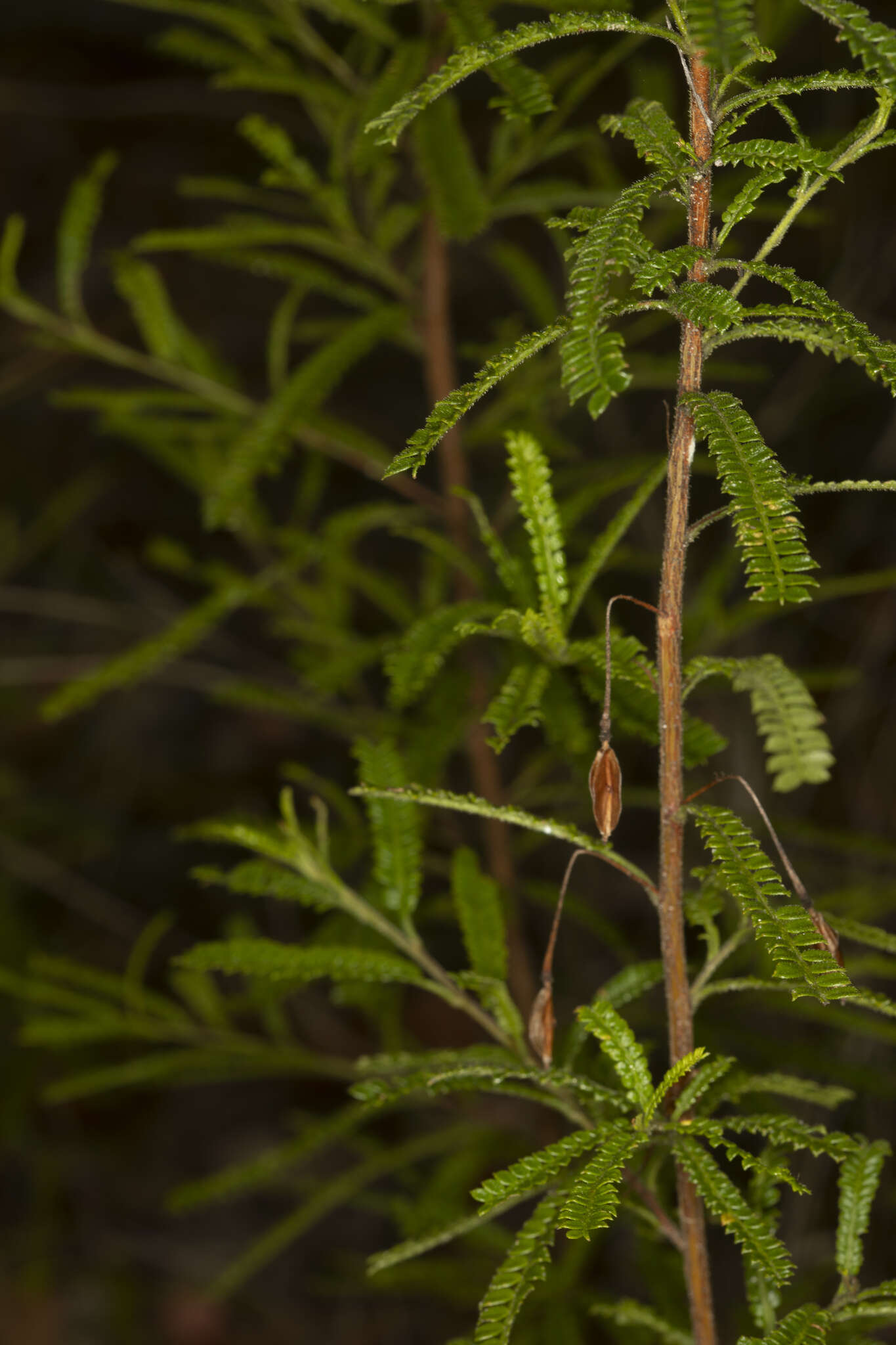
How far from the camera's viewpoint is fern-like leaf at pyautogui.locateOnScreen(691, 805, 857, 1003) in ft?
1.85

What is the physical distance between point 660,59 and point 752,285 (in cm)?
59

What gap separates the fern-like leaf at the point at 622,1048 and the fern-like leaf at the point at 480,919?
0.17 m

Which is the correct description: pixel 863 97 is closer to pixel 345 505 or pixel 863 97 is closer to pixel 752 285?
pixel 752 285

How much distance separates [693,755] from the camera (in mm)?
839

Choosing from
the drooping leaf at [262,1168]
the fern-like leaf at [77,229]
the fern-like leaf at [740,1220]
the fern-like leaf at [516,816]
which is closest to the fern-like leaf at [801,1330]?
the fern-like leaf at [740,1220]

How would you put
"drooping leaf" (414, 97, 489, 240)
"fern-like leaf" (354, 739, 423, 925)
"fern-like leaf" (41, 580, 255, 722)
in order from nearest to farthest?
"fern-like leaf" (354, 739, 423, 925) → "drooping leaf" (414, 97, 489, 240) → "fern-like leaf" (41, 580, 255, 722)

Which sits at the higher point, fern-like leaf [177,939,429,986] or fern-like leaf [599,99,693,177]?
fern-like leaf [599,99,693,177]

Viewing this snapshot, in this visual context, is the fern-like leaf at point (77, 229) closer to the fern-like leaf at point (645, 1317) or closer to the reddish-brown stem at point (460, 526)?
the reddish-brown stem at point (460, 526)

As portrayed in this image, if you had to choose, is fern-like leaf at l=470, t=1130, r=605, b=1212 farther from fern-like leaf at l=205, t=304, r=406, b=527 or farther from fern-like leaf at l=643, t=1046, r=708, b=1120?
fern-like leaf at l=205, t=304, r=406, b=527

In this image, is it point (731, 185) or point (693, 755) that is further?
point (731, 185)

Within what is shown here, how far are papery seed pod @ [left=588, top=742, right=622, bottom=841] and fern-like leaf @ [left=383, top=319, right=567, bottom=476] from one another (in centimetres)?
23

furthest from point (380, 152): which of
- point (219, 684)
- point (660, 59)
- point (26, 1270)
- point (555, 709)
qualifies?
point (26, 1270)

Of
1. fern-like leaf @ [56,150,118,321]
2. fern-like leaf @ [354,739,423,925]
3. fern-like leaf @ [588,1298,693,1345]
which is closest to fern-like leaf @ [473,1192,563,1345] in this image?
fern-like leaf @ [588,1298,693,1345]

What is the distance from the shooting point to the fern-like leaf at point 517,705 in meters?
0.78
